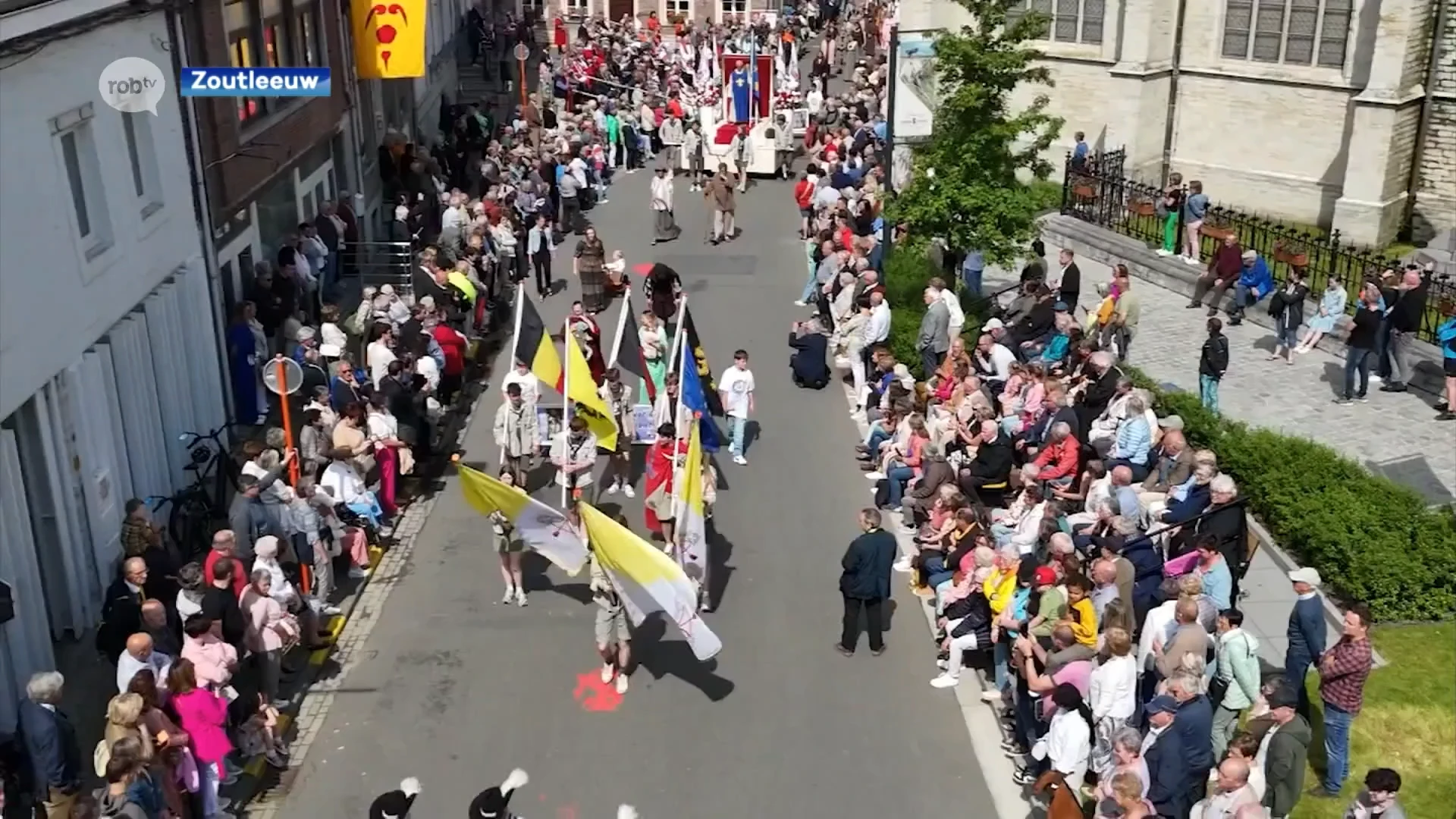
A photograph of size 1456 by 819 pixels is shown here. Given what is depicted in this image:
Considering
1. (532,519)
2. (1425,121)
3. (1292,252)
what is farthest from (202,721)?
(1425,121)

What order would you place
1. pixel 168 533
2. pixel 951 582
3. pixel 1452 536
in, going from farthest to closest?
1. pixel 168 533
2. pixel 1452 536
3. pixel 951 582

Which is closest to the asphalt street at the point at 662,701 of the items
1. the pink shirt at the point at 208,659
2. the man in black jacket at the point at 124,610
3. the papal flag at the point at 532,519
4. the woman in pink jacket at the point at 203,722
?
the woman in pink jacket at the point at 203,722

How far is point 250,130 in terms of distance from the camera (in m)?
19.6

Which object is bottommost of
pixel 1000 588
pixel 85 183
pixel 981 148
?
pixel 1000 588

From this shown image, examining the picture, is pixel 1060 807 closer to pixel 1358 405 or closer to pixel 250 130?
pixel 1358 405

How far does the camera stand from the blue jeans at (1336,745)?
35.6 feet

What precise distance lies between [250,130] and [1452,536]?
53.1ft

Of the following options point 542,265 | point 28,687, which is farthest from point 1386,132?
point 28,687

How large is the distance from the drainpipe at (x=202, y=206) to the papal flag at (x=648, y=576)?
788 cm

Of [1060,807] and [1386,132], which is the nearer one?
[1060,807]

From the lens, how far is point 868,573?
41.8 feet

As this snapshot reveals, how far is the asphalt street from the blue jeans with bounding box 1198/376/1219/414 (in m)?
4.82

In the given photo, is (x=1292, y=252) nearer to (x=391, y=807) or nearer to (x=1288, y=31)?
(x=1288, y=31)

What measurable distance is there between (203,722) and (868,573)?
5838 millimetres
